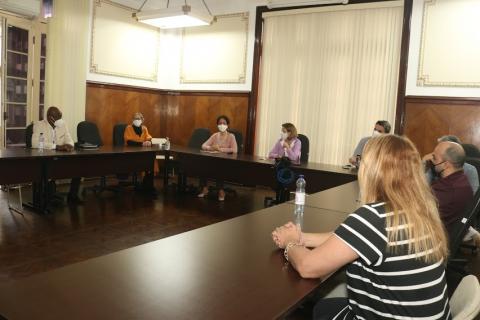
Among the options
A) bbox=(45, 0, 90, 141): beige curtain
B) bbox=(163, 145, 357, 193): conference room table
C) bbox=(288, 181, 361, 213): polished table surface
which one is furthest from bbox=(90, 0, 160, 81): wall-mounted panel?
bbox=(288, 181, 361, 213): polished table surface

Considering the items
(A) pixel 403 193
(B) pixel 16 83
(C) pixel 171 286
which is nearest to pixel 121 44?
(B) pixel 16 83

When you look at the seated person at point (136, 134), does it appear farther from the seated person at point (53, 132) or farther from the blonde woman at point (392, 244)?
the blonde woman at point (392, 244)

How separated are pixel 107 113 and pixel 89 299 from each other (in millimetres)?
6397

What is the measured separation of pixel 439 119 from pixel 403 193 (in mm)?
4995

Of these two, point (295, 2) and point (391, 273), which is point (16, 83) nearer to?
point (295, 2)

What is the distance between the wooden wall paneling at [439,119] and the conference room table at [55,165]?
145 inches

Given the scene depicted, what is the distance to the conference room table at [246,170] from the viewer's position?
474 cm

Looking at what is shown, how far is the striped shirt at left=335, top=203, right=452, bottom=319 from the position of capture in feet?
4.29

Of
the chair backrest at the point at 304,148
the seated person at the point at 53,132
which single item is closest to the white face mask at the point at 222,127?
the chair backrest at the point at 304,148

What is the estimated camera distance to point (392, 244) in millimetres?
1304

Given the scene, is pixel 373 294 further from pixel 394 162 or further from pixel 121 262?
Result: pixel 121 262

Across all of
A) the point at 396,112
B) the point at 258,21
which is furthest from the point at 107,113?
the point at 396,112

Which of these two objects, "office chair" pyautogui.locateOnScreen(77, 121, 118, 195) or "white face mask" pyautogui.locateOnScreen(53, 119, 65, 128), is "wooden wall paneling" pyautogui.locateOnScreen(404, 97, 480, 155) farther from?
"white face mask" pyautogui.locateOnScreen(53, 119, 65, 128)

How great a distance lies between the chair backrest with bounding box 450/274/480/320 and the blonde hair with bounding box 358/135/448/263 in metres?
0.11
